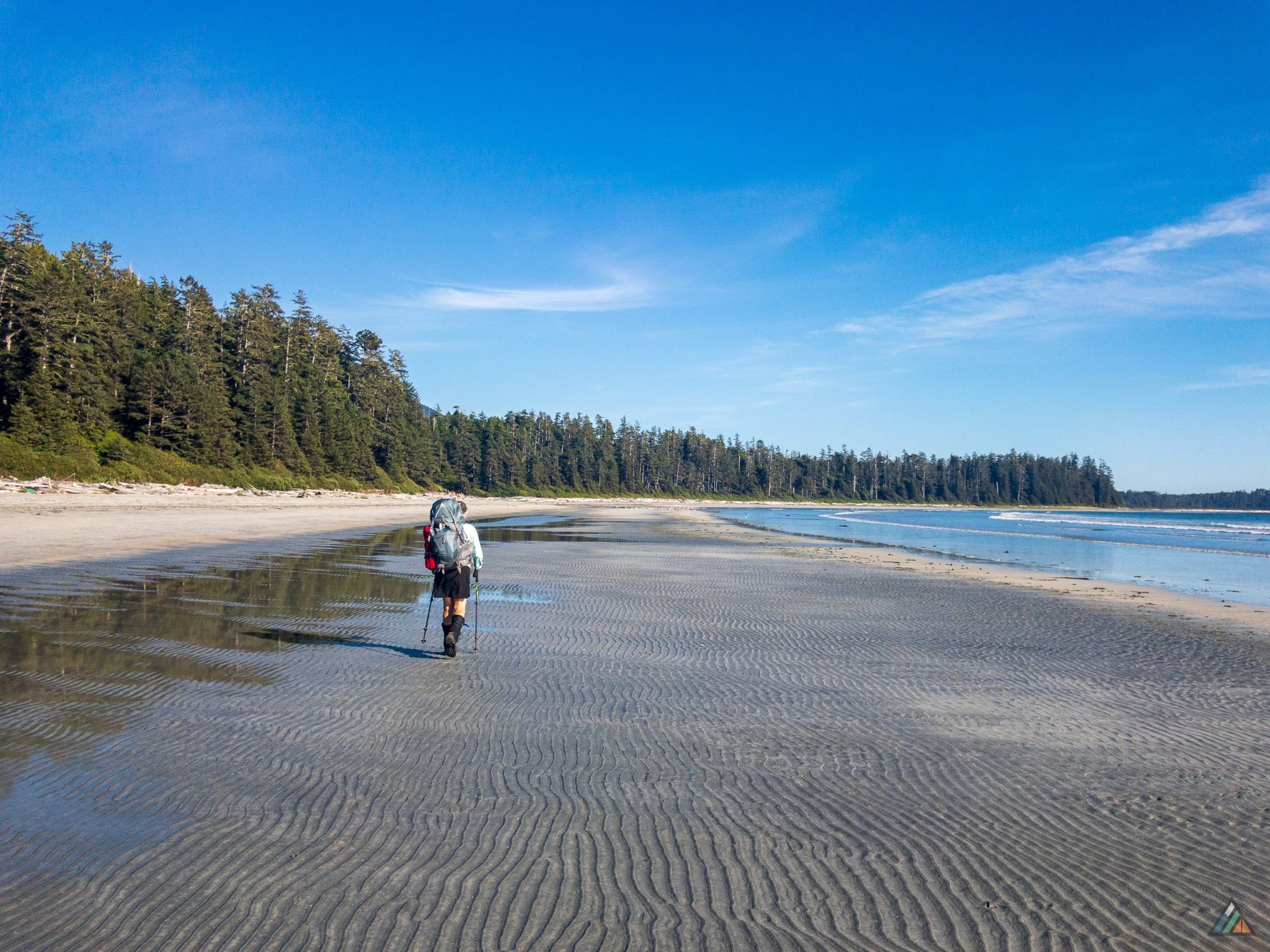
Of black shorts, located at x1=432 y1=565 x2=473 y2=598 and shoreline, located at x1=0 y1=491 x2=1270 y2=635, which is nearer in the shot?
black shorts, located at x1=432 y1=565 x2=473 y2=598

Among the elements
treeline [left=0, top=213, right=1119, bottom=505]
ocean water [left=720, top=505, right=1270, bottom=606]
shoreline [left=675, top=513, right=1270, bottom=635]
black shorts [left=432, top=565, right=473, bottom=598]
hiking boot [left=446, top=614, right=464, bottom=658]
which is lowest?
ocean water [left=720, top=505, right=1270, bottom=606]

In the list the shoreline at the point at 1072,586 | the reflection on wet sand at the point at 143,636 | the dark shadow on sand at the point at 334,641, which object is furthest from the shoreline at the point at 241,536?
the dark shadow on sand at the point at 334,641

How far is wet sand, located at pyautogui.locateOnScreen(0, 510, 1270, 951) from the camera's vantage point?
4.19 meters

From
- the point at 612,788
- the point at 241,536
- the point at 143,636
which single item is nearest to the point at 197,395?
the point at 241,536

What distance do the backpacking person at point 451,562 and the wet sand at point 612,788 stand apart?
672mm

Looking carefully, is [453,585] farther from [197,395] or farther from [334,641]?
[197,395]

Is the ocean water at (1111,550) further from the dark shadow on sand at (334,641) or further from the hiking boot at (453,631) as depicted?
the dark shadow on sand at (334,641)

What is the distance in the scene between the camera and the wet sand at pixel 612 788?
4191 millimetres

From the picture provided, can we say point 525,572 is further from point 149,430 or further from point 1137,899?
point 149,430

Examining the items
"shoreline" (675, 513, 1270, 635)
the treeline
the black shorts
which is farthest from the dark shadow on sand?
the treeline

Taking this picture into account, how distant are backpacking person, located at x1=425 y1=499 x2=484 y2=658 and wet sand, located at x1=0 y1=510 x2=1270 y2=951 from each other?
67cm

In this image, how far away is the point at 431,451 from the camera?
117562 millimetres

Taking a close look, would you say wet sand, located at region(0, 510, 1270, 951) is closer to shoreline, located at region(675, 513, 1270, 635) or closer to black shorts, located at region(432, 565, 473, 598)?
black shorts, located at region(432, 565, 473, 598)

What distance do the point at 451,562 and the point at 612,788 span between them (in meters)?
5.50
